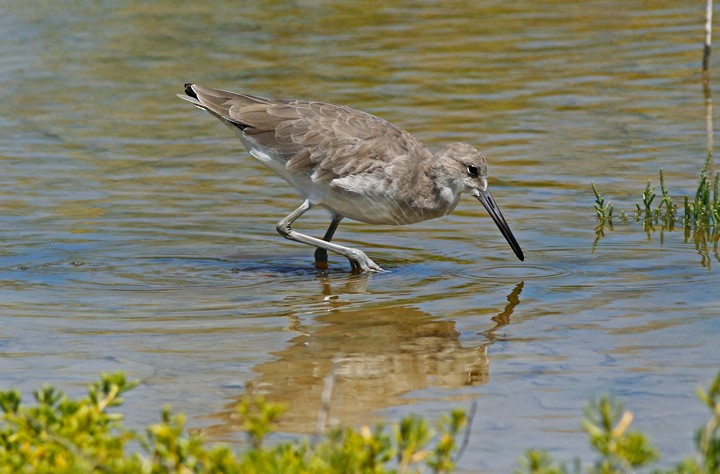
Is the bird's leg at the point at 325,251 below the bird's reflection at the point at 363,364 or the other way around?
the other way around

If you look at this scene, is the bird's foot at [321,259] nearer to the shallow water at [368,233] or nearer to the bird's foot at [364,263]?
the shallow water at [368,233]

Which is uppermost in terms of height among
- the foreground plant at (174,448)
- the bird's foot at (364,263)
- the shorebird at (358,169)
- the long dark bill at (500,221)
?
the shorebird at (358,169)

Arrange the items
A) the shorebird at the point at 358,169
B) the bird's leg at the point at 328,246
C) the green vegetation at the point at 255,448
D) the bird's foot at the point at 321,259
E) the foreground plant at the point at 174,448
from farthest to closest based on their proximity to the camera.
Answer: the bird's foot at the point at 321,259 → the shorebird at the point at 358,169 → the bird's leg at the point at 328,246 → the foreground plant at the point at 174,448 → the green vegetation at the point at 255,448

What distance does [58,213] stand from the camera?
34.9 feet

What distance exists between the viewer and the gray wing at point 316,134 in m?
9.53

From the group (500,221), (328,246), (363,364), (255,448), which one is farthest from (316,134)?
(255,448)

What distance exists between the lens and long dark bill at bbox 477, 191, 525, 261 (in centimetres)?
903

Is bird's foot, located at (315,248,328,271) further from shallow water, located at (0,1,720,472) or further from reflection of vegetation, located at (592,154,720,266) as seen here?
reflection of vegetation, located at (592,154,720,266)

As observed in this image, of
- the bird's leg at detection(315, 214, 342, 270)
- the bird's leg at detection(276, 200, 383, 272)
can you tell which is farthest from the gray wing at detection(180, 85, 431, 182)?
the bird's leg at detection(315, 214, 342, 270)

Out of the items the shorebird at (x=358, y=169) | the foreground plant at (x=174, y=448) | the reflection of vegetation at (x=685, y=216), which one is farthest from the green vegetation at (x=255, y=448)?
the reflection of vegetation at (x=685, y=216)

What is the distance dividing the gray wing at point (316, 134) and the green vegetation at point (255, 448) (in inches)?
196

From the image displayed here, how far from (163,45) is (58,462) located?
13.7m

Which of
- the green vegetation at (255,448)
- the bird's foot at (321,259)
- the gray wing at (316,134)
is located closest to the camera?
the green vegetation at (255,448)

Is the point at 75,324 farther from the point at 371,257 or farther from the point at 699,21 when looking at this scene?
the point at 699,21
